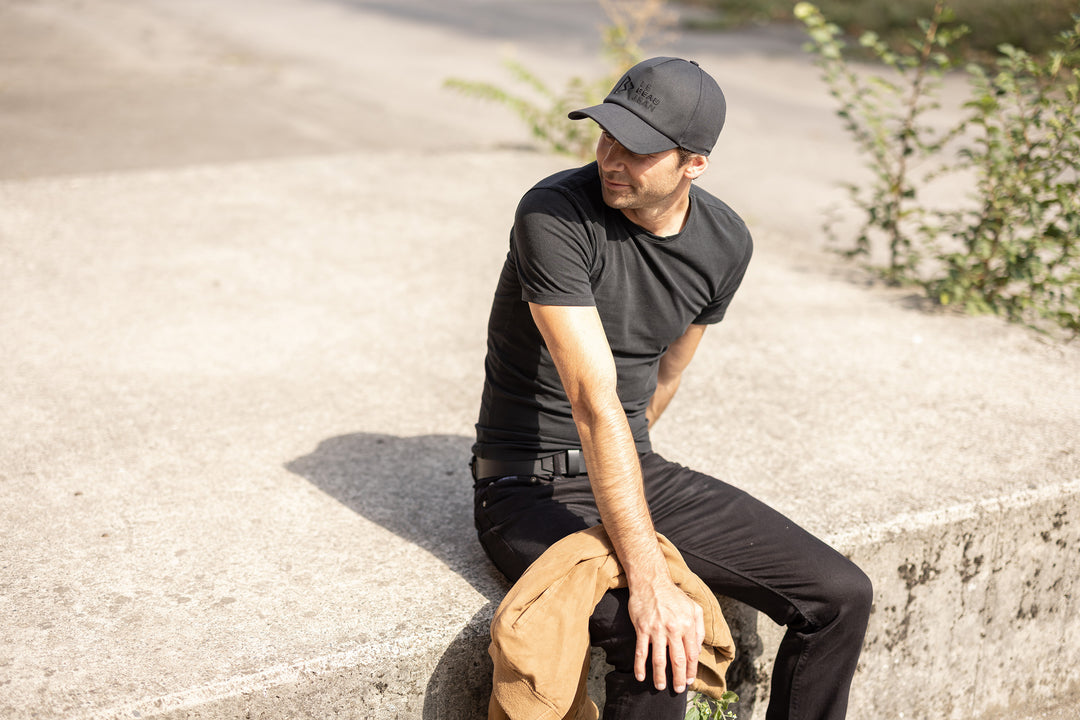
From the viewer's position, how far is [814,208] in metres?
7.58

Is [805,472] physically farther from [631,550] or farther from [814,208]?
[814,208]

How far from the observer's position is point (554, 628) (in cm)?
239

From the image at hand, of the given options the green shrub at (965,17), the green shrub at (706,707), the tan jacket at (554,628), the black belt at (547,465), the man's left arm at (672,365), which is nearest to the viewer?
the tan jacket at (554,628)

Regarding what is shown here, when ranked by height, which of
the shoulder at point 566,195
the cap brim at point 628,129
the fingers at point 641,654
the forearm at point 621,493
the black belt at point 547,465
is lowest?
the fingers at point 641,654

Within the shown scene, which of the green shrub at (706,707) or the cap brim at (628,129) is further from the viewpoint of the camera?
the green shrub at (706,707)

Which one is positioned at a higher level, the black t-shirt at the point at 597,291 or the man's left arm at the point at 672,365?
the black t-shirt at the point at 597,291

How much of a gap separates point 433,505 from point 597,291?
984 mm

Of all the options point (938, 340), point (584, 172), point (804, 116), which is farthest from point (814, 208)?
point (584, 172)

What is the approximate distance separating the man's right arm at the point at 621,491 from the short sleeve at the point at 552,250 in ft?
0.13

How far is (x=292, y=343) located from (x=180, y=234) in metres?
1.59

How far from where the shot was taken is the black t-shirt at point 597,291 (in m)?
2.66

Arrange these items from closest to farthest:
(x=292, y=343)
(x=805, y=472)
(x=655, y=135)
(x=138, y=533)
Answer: (x=655, y=135)
(x=138, y=533)
(x=805, y=472)
(x=292, y=343)

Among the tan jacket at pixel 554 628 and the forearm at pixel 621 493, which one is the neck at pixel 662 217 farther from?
the tan jacket at pixel 554 628

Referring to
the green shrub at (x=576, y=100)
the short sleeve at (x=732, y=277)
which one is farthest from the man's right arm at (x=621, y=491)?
the green shrub at (x=576, y=100)
